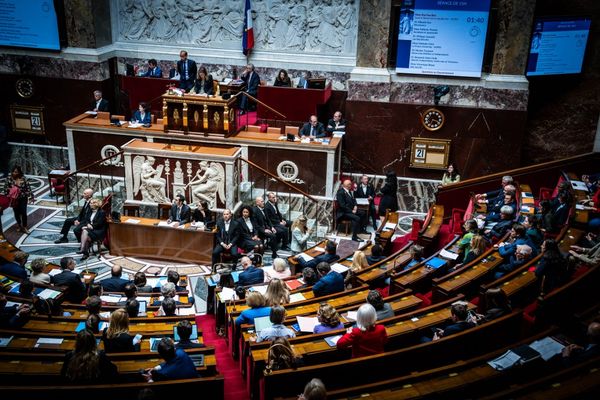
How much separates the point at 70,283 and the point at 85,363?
329 cm

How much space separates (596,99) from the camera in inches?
573

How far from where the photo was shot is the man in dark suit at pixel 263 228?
11750 millimetres

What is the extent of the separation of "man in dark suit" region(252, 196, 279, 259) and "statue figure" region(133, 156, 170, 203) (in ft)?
6.97

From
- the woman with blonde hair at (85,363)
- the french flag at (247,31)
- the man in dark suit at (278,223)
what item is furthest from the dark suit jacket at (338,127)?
the woman with blonde hair at (85,363)

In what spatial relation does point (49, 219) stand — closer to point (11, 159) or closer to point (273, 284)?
point (11, 159)

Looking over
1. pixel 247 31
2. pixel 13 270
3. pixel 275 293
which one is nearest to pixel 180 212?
pixel 13 270

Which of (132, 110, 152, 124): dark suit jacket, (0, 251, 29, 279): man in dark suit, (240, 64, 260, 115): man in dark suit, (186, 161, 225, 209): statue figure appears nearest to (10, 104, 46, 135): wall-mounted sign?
(132, 110, 152, 124): dark suit jacket

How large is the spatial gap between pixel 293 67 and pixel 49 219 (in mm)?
6971

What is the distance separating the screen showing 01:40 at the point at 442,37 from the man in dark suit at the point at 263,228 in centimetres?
491

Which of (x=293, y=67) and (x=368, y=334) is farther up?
(x=293, y=67)

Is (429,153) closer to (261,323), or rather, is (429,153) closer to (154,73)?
(154,73)

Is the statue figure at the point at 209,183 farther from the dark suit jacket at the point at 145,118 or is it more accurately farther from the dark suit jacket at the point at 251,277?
the dark suit jacket at the point at 251,277

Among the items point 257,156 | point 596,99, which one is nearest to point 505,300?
point 257,156

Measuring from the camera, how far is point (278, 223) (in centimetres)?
1208
